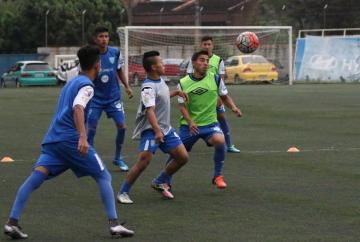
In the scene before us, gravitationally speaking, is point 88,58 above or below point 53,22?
above

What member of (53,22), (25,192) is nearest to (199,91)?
(25,192)

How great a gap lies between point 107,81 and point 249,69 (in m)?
30.9

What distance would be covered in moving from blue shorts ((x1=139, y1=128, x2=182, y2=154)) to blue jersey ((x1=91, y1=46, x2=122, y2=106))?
2881 mm

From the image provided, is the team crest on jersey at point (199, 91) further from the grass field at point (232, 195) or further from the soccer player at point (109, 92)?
the soccer player at point (109, 92)

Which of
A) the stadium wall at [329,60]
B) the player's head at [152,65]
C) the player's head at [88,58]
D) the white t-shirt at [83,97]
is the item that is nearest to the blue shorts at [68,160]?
the white t-shirt at [83,97]

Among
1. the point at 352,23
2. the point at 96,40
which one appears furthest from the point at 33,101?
the point at 352,23

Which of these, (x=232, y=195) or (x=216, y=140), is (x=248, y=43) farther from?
(x=232, y=195)

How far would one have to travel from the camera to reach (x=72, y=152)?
7.62 meters

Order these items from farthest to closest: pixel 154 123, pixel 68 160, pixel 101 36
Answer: pixel 101 36 → pixel 154 123 → pixel 68 160

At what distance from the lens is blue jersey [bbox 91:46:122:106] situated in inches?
478

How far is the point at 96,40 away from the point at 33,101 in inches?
705

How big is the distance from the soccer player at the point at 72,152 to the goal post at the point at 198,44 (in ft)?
105

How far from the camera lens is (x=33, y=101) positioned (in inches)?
1162

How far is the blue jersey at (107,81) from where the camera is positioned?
12141 mm
